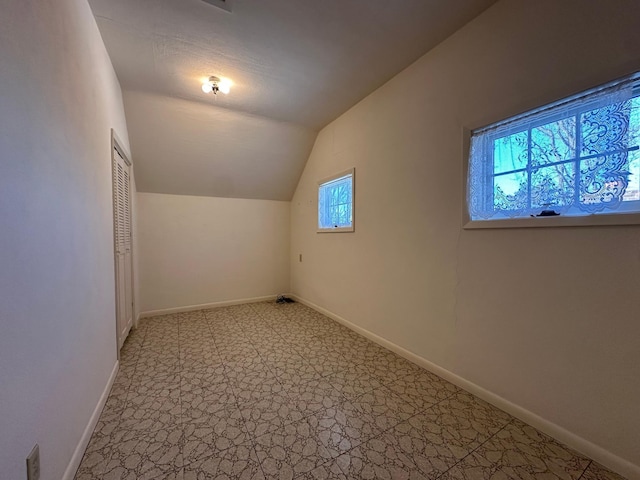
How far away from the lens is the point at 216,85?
2.57 m

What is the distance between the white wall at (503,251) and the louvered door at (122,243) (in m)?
2.43

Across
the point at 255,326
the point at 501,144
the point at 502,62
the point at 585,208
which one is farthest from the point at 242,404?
the point at 502,62

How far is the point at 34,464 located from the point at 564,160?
9.34ft

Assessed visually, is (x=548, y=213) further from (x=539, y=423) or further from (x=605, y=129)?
(x=539, y=423)

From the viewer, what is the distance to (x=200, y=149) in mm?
3506

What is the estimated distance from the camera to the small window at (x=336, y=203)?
3.29 metres

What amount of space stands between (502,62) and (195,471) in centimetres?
301

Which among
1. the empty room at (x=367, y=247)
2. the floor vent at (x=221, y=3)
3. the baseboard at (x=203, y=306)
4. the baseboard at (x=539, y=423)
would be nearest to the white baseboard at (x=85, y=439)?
the empty room at (x=367, y=247)

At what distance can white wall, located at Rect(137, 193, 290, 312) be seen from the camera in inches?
147

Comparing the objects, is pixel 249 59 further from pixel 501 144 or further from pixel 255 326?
pixel 255 326

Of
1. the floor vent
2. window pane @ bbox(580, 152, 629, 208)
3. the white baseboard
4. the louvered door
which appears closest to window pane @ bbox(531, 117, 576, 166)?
window pane @ bbox(580, 152, 629, 208)

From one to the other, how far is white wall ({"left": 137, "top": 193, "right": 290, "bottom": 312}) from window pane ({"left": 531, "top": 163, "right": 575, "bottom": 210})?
375 centimetres

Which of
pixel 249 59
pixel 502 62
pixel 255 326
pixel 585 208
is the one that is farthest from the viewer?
pixel 255 326

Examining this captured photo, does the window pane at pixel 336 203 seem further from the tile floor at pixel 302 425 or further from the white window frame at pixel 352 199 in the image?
the tile floor at pixel 302 425
